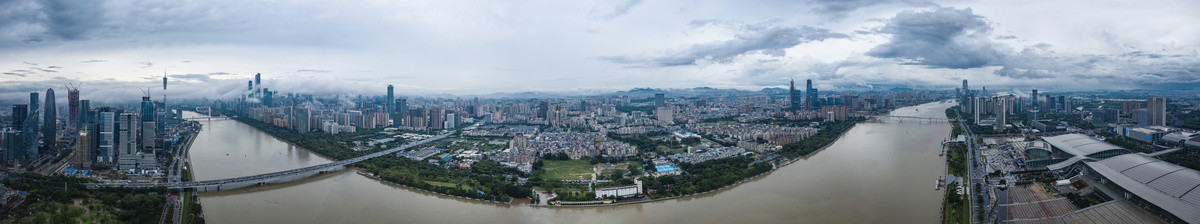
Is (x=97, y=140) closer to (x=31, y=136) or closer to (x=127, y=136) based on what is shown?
(x=127, y=136)

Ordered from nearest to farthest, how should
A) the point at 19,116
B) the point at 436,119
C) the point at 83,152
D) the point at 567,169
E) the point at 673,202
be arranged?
the point at 673,202, the point at 567,169, the point at 83,152, the point at 19,116, the point at 436,119

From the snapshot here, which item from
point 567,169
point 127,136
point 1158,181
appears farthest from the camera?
point 127,136

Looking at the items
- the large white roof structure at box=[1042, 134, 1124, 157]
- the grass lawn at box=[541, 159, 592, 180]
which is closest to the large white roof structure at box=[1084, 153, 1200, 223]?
the large white roof structure at box=[1042, 134, 1124, 157]

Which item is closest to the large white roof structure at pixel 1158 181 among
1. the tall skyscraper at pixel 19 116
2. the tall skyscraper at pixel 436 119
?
the tall skyscraper at pixel 436 119

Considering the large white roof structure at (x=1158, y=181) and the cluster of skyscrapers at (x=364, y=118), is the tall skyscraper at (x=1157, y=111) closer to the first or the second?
the large white roof structure at (x=1158, y=181)

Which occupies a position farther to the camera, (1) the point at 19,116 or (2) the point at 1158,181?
(1) the point at 19,116

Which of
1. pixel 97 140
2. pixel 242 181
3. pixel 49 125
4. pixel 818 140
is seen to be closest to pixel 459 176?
pixel 242 181

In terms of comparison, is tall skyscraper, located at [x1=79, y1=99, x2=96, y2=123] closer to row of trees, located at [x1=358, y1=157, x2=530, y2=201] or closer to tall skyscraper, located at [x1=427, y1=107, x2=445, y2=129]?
tall skyscraper, located at [x1=427, y1=107, x2=445, y2=129]
